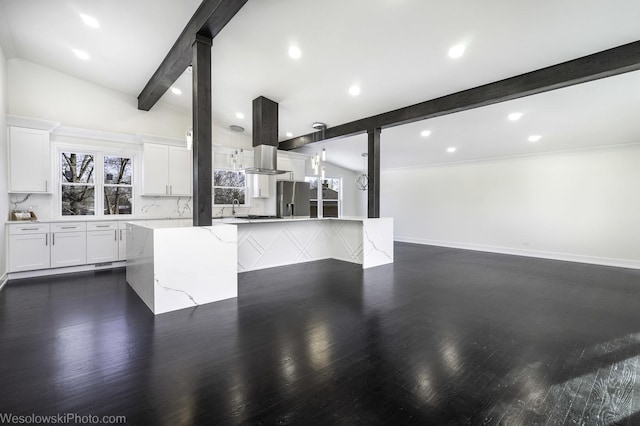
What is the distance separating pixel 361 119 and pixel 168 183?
4266 mm

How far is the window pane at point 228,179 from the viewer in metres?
6.85

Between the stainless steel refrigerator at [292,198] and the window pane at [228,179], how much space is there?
957 mm

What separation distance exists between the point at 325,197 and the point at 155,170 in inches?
220

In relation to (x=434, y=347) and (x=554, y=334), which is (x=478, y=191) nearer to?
(x=554, y=334)

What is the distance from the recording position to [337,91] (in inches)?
198

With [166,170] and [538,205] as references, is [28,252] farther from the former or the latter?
[538,205]

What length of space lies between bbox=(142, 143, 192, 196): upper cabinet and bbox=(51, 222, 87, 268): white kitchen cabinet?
4.09ft

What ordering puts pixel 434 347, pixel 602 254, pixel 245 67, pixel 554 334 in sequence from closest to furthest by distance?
1. pixel 434 347
2. pixel 554 334
3. pixel 245 67
4. pixel 602 254

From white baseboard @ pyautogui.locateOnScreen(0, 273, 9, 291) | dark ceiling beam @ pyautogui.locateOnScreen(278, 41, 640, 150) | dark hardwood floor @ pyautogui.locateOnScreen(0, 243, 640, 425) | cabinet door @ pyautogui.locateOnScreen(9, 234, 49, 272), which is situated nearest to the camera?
dark hardwood floor @ pyautogui.locateOnScreen(0, 243, 640, 425)

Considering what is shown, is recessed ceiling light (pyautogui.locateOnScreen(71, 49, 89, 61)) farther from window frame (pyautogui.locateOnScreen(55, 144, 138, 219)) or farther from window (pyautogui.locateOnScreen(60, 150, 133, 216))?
window (pyautogui.locateOnScreen(60, 150, 133, 216))

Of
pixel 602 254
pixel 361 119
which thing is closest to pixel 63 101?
pixel 361 119

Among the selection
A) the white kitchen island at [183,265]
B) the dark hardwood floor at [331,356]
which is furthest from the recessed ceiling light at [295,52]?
the dark hardwood floor at [331,356]

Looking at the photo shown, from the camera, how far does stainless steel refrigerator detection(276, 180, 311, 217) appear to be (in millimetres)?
7348

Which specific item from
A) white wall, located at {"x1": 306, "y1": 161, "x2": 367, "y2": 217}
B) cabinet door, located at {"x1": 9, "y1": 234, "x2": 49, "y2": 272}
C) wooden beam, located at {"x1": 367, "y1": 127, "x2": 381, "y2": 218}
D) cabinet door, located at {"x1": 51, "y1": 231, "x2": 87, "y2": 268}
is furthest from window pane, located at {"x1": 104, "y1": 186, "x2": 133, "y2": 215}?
white wall, located at {"x1": 306, "y1": 161, "x2": 367, "y2": 217}
